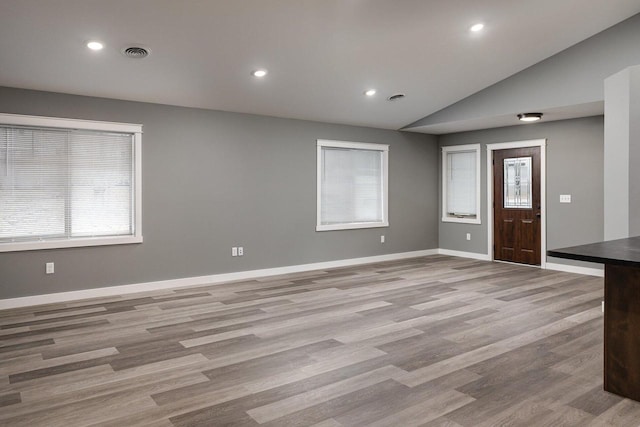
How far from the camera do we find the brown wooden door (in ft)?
24.6

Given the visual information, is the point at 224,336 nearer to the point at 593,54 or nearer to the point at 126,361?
the point at 126,361

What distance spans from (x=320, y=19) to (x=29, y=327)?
3998 millimetres

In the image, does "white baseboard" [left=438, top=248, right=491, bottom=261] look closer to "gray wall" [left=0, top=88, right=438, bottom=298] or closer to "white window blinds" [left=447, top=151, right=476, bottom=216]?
"white window blinds" [left=447, top=151, right=476, bottom=216]

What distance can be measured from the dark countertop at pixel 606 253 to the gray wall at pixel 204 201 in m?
4.58

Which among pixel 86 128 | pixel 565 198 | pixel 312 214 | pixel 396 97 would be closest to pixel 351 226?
pixel 312 214

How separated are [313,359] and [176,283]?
10.4 feet

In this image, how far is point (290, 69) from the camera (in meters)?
5.33

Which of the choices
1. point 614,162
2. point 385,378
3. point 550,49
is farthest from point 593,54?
point 385,378

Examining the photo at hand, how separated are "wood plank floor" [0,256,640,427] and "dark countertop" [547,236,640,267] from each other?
0.89 m

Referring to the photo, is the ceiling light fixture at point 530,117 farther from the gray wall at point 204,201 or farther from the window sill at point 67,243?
the window sill at point 67,243

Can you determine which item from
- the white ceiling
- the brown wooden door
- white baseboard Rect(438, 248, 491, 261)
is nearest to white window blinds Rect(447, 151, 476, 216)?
the brown wooden door

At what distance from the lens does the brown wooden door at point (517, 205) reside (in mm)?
7488

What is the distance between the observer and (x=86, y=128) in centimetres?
536

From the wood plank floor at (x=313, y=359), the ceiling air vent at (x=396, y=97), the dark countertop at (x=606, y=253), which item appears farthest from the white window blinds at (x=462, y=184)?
the dark countertop at (x=606, y=253)
